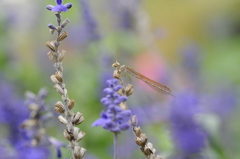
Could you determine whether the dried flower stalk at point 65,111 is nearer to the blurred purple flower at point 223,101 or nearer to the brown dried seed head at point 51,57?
the brown dried seed head at point 51,57

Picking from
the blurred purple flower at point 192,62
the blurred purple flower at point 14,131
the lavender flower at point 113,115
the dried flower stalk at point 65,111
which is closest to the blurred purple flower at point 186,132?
the blurred purple flower at point 14,131

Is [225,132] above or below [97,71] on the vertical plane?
below

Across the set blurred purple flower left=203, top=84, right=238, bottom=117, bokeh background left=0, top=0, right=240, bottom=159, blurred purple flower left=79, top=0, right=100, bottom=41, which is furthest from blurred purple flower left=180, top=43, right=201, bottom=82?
blurred purple flower left=79, top=0, right=100, bottom=41

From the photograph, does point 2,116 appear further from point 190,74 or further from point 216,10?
point 216,10

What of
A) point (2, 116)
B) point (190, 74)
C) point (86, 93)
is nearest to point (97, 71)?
point (86, 93)

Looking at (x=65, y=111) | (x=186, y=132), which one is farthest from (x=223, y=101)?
(x=65, y=111)

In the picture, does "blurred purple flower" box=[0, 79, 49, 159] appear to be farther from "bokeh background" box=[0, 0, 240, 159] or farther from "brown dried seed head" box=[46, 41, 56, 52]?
"brown dried seed head" box=[46, 41, 56, 52]

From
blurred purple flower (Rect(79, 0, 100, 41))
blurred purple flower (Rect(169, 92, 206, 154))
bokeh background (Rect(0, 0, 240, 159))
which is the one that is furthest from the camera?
blurred purple flower (Rect(79, 0, 100, 41))
